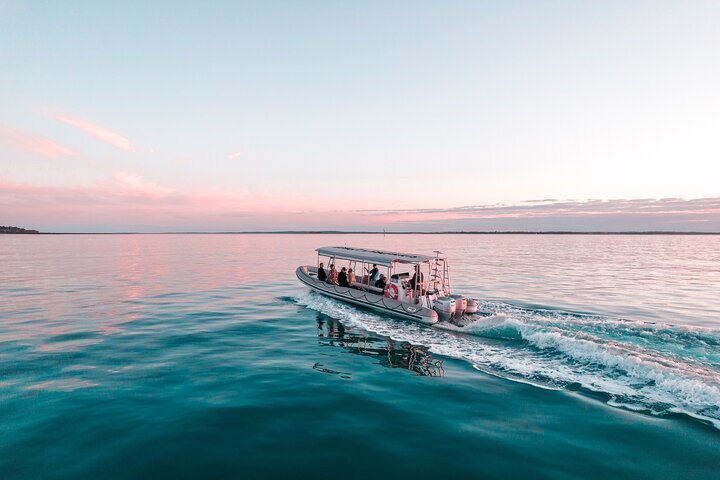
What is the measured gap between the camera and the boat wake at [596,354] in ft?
33.4

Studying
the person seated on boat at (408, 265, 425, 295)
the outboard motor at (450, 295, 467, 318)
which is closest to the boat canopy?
the person seated on boat at (408, 265, 425, 295)

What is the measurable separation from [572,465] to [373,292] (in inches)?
693

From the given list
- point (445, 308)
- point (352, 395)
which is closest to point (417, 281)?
point (445, 308)

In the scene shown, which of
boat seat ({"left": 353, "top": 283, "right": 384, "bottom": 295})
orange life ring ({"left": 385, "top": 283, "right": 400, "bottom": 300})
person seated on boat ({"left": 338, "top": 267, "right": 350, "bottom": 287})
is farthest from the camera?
person seated on boat ({"left": 338, "top": 267, "right": 350, "bottom": 287})

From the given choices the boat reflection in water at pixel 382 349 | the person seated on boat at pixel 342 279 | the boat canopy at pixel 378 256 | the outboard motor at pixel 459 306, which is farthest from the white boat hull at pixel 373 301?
the boat reflection in water at pixel 382 349

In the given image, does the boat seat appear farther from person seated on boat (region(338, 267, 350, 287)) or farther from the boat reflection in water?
the boat reflection in water

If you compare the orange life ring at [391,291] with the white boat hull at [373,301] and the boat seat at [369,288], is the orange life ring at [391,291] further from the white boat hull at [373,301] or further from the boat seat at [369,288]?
the boat seat at [369,288]

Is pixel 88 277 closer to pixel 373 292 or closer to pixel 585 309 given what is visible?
pixel 373 292

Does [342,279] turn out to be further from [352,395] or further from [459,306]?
[352,395]

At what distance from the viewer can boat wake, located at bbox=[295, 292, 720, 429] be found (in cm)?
1020

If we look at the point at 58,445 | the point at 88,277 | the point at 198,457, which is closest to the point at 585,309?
the point at 198,457

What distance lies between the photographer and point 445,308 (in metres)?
19.4

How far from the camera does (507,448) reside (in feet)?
25.6

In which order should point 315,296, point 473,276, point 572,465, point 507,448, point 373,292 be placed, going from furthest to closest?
point 473,276
point 315,296
point 373,292
point 507,448
point 572,465
